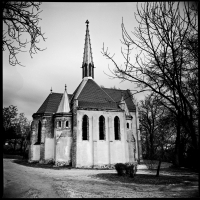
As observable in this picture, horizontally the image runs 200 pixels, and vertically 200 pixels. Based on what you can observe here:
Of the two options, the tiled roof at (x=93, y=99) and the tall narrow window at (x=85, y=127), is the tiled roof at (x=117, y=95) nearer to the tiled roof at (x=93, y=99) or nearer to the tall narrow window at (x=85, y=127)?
the tiled roof at (x=93, y=99)

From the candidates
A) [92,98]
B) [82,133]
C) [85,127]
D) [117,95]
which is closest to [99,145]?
[82,133]

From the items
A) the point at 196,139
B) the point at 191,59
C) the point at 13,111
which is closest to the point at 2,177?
the point at 13,111

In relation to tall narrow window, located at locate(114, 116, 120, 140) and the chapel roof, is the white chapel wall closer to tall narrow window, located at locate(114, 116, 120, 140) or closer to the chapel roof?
tall narrow window, located at locate(114, 116, 120, 140)

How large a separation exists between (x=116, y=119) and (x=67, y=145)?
631cm

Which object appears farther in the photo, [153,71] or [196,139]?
[153,71]

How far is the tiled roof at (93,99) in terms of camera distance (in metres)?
20.1

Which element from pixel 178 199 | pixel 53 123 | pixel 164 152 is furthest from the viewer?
pixel 53 123

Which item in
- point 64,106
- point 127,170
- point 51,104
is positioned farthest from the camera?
point 51,104

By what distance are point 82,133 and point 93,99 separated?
4181 millimetres

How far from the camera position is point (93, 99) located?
67.7ft

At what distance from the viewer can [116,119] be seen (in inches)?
813

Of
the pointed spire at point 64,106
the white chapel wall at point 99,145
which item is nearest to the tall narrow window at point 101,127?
the white chapel wall at point 99,145

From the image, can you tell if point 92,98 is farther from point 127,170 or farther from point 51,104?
point 127,170

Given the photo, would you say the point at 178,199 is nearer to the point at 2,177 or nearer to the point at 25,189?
the point at 25,189
